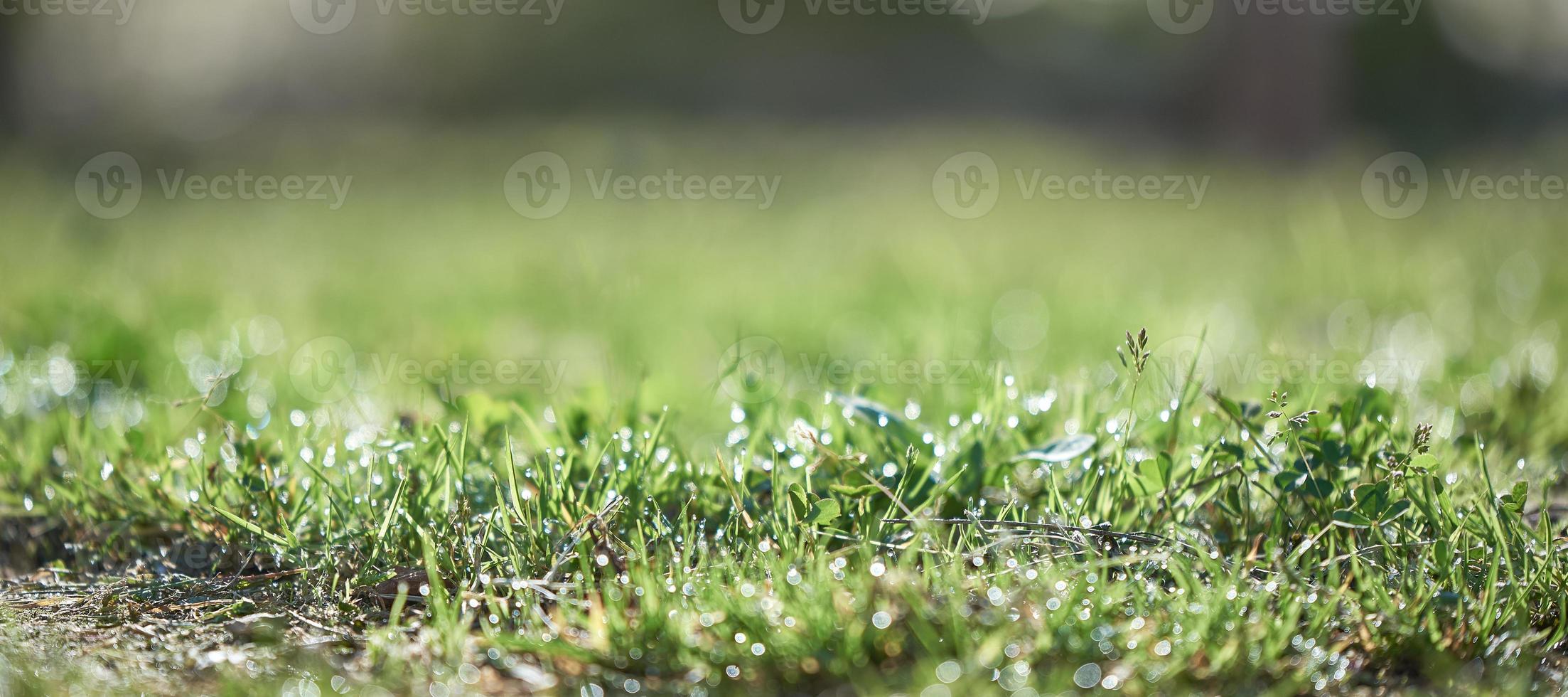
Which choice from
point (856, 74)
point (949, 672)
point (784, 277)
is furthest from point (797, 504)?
point (856, 74)

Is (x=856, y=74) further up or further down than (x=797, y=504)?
further up

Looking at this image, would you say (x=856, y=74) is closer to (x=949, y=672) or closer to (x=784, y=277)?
(x=784, y=277)

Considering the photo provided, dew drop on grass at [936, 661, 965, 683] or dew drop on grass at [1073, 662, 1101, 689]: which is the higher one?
dew drop on grass at [936, 661, 965, 683]

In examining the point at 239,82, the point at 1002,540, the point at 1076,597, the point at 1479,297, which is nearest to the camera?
the point at 1076,597

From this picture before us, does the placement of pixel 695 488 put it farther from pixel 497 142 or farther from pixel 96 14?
pixel 96 14

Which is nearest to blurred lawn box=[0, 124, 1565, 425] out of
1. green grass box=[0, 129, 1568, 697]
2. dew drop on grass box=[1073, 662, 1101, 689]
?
green grass box=[0, 129, 1568, 697]

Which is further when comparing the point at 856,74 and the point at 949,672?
the point at 856,74

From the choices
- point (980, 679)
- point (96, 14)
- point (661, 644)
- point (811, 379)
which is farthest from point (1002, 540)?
point (96, 14)

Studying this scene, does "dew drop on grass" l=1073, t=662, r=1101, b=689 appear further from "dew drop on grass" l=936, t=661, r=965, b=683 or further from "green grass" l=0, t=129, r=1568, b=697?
"dew drop on grass" l=936, t=661, r=965, b=683

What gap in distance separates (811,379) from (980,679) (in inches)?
61.5

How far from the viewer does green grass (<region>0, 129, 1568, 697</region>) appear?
1.38 m

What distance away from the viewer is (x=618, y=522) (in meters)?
1.72

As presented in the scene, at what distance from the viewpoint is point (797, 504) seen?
1683 mm

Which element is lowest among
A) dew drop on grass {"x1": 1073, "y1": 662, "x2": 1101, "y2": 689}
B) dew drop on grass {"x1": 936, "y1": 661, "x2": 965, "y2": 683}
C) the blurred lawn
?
dew drop on grass {"x1": 1073, "y1": 662, "x2": 1101, "y2": 689}
